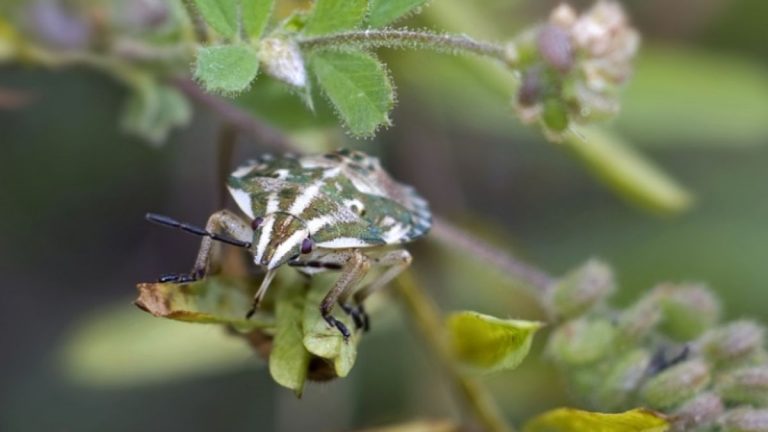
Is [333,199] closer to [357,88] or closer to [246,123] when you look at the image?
[357,88]

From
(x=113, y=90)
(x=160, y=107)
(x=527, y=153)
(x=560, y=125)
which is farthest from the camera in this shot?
(x=527, y=153)

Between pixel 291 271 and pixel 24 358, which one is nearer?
pixel 291 271

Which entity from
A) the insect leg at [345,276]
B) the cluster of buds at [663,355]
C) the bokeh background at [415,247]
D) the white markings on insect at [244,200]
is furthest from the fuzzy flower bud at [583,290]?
the bokeh background at [415,247]

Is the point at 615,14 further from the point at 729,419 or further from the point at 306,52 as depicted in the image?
the point at 729,419

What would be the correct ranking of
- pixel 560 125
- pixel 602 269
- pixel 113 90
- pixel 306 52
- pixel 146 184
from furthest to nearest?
pixel 146 184 < pixel 113 90 < pixel 602 269 < pixel 560 125 < pixel 306 52

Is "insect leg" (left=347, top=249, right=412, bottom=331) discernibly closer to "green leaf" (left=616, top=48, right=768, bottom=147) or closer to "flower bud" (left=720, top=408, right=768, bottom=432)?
"flower bud" (left=720, top=408, right=768, bottom=432)

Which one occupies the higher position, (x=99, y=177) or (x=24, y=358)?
(x=99, y=177)

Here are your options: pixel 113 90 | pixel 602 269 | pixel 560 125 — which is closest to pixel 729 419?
pixel 602 269

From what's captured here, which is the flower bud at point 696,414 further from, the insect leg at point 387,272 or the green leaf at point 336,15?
the green leaf at point 336,15
